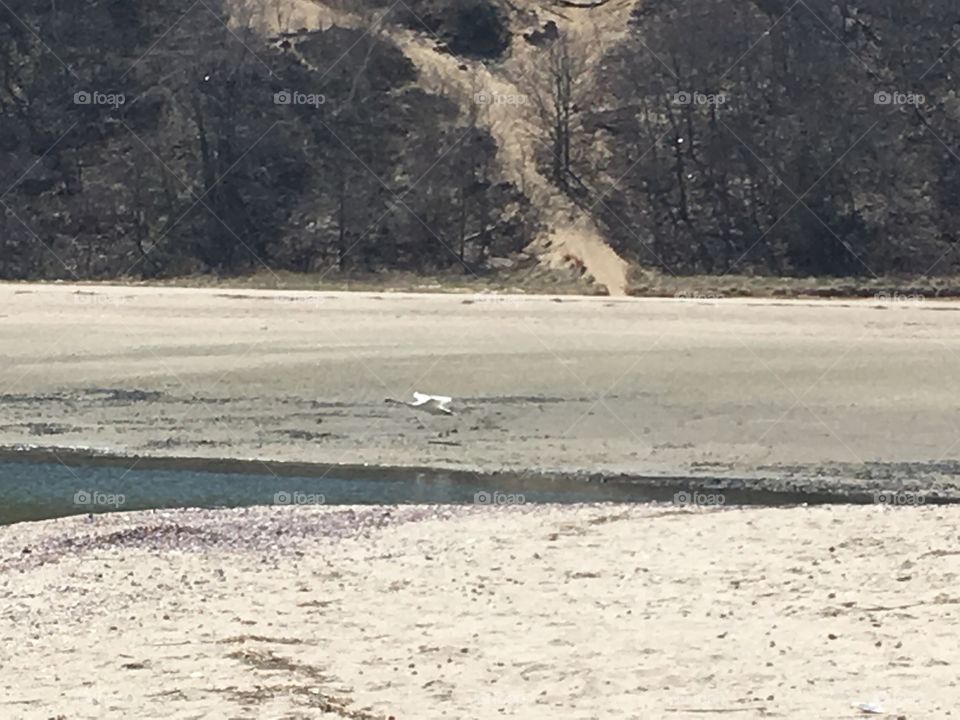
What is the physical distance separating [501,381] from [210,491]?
4.52 m

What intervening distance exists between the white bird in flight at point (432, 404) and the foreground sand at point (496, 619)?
17.5ft

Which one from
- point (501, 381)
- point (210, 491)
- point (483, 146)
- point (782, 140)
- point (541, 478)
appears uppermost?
point (782, 140)

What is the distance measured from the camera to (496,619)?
747cm

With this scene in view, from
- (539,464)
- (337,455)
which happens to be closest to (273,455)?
(337,455)

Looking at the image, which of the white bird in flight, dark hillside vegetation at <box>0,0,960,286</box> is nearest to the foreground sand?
the white bird in flight

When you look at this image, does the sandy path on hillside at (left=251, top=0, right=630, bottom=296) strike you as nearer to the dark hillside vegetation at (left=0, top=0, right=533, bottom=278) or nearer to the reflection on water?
the dark hillside vegetation at (left=0, top=0, right=533, bottom=278)

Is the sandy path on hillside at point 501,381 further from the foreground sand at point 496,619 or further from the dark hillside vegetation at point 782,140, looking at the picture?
the dark hillside vegetation at point 782,140

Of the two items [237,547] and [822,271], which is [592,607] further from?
[822,271]

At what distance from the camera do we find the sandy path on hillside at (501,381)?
574 inches

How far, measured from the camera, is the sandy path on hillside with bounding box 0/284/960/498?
1458cm

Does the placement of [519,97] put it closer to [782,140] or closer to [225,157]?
[782,140]

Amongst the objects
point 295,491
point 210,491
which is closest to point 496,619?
point 295,491

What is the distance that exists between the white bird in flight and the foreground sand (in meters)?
5.34

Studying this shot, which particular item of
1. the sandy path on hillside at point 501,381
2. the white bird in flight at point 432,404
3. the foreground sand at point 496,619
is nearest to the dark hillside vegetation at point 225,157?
the sandy path on hillside at point 501,381
